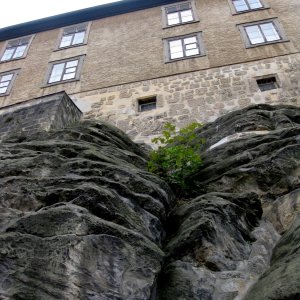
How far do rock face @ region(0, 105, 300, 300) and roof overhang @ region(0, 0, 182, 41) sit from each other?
11878 millimetres

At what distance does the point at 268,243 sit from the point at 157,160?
235cm

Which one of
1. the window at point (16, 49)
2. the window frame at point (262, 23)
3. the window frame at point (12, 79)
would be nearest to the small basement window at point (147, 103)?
the window frame at point (262, 23)

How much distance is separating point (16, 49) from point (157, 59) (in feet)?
22.4

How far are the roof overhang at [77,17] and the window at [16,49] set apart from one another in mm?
407

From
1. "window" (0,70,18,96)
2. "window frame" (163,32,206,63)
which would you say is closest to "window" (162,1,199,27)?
"window frame" (163,32,206,63)

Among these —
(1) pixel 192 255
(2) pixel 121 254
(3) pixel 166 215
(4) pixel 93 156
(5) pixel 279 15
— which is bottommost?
(2) pixel 121 254

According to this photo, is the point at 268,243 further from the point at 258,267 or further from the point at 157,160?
the point at 157,160

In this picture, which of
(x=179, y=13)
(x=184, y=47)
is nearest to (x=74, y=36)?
(x=179, y=13)

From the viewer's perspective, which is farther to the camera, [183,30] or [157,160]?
[183,30]

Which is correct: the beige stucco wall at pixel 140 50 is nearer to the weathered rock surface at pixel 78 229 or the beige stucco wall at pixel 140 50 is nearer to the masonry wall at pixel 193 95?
the masonry wall at pixel 193 95

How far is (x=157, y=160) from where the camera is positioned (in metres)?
5.43

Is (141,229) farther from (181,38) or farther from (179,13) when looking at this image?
(179,13)

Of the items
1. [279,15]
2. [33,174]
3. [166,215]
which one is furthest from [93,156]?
[279,15]

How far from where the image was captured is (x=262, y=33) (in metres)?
12.4
